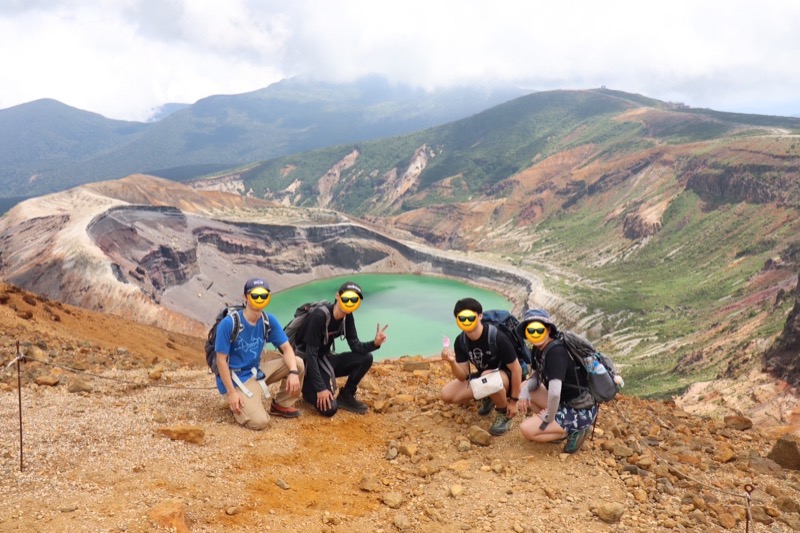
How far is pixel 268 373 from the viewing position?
31.3ft

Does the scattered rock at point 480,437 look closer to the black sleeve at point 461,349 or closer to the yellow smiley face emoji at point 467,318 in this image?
the black sleeve at point 461,349

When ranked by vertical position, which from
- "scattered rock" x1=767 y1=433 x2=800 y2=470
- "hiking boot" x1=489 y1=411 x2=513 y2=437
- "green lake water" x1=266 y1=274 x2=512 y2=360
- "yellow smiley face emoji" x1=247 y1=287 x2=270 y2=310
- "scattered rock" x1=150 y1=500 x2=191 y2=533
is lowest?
"green lake water" x1=266 y1=274 x2=512 y2=360

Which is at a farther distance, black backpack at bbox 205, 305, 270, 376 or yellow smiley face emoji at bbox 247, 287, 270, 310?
black backpack at bbox 205, 305, 270, 376

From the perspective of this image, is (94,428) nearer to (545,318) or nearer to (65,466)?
(65,466)

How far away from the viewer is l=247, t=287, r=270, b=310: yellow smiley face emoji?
834 cm

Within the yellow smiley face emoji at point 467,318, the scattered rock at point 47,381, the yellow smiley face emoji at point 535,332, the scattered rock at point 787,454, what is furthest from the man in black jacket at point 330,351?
the scattered rock at point 787,454

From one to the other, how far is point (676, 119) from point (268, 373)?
143230 mm

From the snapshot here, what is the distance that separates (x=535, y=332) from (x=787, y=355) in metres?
20.8

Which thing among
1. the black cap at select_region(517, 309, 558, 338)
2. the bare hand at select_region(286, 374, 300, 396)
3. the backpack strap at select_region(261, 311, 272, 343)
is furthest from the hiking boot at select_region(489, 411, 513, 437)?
the backpack strap at select_region(261, 311, 272, 343)

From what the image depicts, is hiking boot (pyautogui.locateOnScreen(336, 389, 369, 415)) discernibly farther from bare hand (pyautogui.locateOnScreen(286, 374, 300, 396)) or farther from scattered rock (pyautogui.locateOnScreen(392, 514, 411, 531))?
scattered rock (pyautogui.locateOnScreen(392, 514, 411, 531))

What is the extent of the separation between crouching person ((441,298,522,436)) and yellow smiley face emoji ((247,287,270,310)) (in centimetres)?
286

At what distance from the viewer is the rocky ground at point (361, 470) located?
651cm

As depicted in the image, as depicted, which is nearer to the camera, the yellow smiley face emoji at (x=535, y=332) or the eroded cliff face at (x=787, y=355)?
the yellow smiley face emoji at (x=535, y=332)

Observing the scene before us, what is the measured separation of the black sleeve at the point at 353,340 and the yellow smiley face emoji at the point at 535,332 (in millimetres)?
2840
